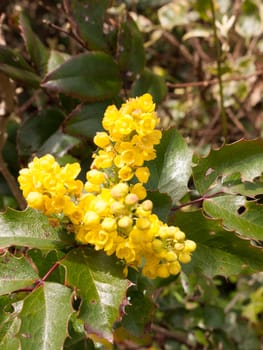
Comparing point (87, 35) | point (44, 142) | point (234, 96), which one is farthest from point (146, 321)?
point (234, 96)

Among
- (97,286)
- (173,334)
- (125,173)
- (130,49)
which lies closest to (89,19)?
(130,49)

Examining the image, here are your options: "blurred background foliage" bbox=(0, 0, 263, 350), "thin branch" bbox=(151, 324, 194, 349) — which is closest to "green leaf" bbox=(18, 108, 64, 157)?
"blurred background foliage" bbox=(0, 0, 263, 350)

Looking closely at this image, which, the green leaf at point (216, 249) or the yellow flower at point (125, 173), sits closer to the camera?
the yellow flower at point (125, 173)

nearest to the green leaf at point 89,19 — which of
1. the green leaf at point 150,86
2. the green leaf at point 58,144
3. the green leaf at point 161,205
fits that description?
the green leaf at point 150,86

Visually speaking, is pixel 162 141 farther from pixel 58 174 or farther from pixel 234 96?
pixel 234 96

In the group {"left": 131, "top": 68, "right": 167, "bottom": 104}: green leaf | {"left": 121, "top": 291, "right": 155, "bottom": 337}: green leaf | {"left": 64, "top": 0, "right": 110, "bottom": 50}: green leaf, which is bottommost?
{"left": 121, "top": 291, "right": 155, "bottom": 337}: green leaf

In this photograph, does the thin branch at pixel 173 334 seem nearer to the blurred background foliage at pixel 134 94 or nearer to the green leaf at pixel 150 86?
the blurred background foliage at pixel 134 94

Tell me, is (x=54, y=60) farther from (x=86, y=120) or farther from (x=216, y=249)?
(x=216, y=249)

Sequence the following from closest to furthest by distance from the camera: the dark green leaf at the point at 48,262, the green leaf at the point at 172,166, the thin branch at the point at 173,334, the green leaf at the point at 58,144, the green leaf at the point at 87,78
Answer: the dark green leaf at the point at 48,262 < the green leaf at the point at 172,166 < the green leaf at the point at 87,78 < the green leaf at the point at 58,144 < the thin branch at the point at 173,334

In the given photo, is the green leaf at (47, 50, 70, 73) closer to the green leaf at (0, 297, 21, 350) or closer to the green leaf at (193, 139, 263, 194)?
the green leaf at (193, 139, 263, 194)
